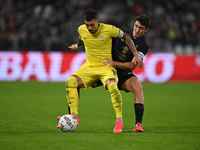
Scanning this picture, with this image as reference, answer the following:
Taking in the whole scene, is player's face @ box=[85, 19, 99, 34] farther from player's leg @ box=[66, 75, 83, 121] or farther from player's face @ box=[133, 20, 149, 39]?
player's leg @ box=[66, 75, 83, 121]

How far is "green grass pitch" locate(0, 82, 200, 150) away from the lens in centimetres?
416

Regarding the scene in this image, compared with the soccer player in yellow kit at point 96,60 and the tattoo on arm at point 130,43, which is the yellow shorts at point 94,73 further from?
the tattoo on arm at point 130,43

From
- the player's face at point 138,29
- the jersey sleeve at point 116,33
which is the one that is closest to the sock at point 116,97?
the jersey sleeve at point 116,33

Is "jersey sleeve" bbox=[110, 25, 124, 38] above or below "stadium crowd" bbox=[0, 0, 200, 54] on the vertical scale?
below

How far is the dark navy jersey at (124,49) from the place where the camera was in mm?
Result: 5926

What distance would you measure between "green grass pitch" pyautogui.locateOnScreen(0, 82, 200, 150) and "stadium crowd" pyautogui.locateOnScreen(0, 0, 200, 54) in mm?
6140

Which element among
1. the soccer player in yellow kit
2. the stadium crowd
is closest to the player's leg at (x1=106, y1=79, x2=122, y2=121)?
the soccer player in yellow kit

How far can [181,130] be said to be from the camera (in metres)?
5.44

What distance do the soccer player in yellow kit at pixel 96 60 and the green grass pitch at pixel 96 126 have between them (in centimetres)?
61

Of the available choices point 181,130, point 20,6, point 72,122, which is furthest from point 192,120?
point 20,6

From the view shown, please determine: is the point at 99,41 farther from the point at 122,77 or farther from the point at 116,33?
the point at 122,77

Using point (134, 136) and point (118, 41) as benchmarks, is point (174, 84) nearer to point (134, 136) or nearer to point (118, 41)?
point (118, 41)

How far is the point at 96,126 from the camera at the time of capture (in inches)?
231

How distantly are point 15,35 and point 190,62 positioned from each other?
9087 millimetres
